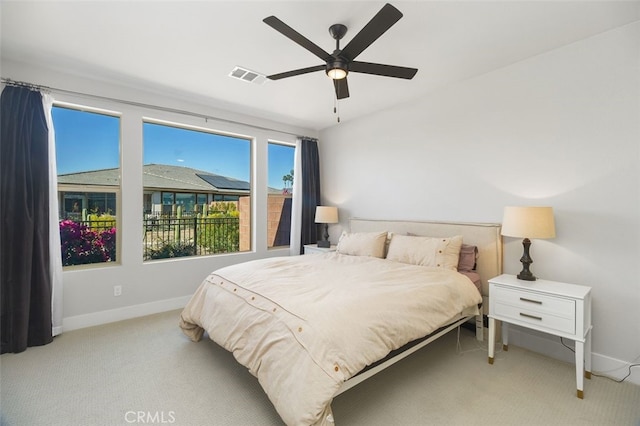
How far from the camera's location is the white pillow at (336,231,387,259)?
348cm

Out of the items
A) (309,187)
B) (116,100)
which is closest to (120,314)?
(116,100)

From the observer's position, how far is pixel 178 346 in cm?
269

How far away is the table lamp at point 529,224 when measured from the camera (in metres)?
2.32

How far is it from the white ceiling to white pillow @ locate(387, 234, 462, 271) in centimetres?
176

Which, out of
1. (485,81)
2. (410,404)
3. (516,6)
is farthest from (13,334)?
(485,81)

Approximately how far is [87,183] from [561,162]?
4845 millimetres

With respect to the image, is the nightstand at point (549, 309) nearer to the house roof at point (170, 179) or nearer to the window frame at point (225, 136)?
the window frame at point (225, 136)

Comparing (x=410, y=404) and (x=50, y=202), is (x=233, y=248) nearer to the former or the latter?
(x=50, y=202)

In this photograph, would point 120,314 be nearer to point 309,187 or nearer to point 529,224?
point 309,187

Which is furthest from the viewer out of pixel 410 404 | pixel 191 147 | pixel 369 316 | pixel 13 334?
pixel 191 147

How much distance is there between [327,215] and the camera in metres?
4.61

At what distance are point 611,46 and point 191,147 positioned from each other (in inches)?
181

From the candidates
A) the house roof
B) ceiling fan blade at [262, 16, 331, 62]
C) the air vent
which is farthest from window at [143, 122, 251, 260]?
ceiling fan blade at [262, 16, 331, 62]

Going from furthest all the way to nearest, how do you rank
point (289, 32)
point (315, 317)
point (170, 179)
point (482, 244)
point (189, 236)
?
1. point (189, 236)
2. point (170, 179)
3. point (482, 244)
4. point (289, 32)
5. point (315, 317)
